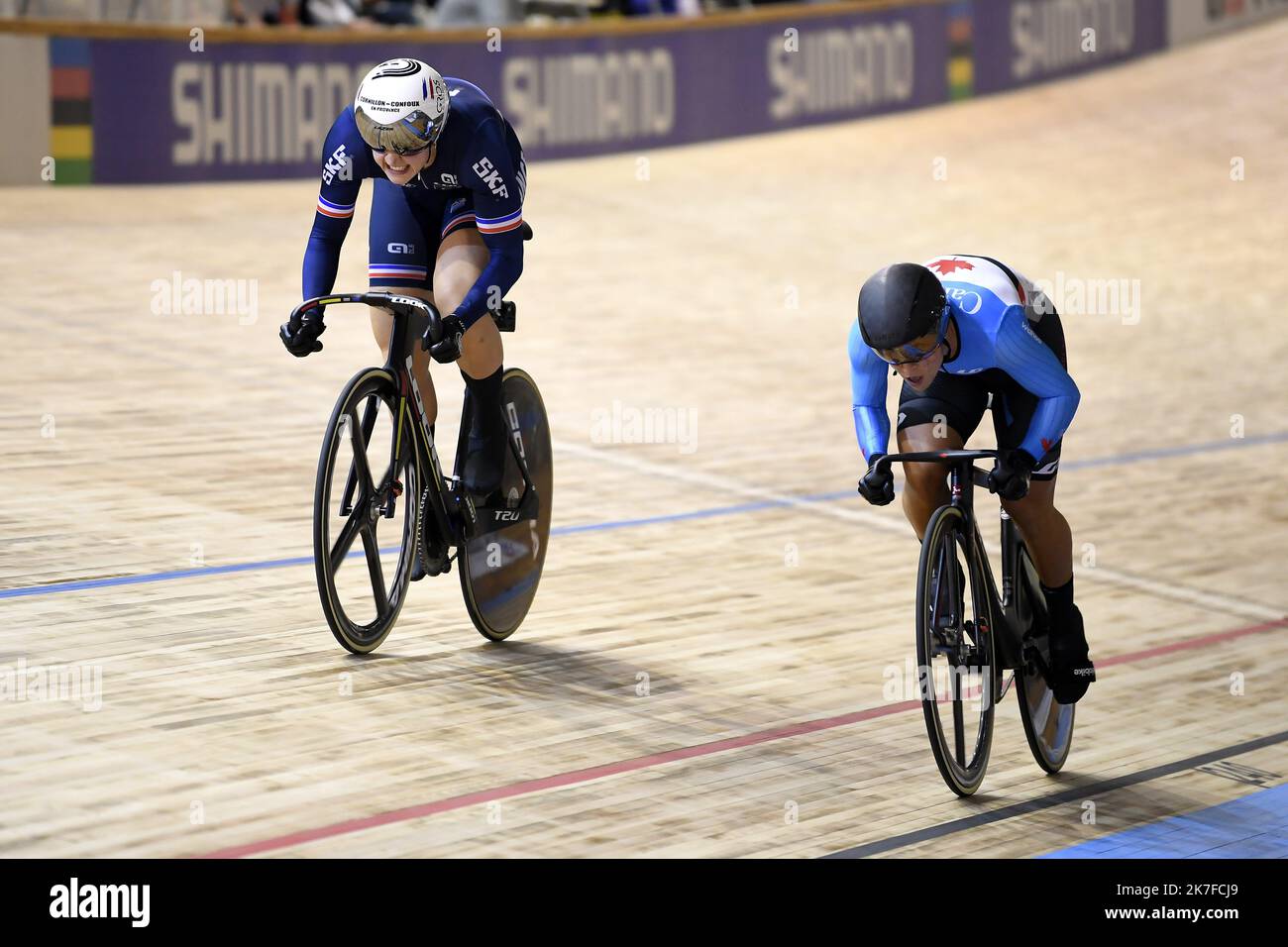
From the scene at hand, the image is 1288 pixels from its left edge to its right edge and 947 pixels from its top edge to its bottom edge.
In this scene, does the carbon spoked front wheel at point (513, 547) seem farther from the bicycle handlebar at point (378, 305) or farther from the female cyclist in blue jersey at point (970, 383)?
the female cyclist in blue jersey at point (970, 383)

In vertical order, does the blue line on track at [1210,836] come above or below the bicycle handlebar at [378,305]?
below

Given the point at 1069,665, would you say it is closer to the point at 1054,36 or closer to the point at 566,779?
the point at 566,779

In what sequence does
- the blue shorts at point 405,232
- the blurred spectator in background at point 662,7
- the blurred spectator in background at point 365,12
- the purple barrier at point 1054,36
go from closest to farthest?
1. the blue shorts at point 405,232
2. the blurred spectator in background at point 365,12
3. the blurred spectator in background at point 662,7
4. the purple barrier at point 1054,36

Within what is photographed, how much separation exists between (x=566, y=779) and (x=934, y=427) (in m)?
0.95

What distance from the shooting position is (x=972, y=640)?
336 cm

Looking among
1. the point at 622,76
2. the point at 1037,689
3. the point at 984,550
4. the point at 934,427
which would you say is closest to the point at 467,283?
the point at 934,427

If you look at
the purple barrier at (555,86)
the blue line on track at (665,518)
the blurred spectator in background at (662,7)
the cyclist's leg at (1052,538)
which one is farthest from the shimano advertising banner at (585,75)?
the cyclist's leg at (1052,538)

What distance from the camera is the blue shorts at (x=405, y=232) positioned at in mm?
3904

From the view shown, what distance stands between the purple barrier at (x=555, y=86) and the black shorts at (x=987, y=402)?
6.65 metres

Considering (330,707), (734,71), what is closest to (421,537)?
(330,707)

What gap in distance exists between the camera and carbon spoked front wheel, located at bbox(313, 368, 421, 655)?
143 inches

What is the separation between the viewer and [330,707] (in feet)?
11.7

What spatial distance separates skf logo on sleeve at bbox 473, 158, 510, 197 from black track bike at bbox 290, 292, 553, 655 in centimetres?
27

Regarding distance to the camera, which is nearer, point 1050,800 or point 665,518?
point 1050,800
